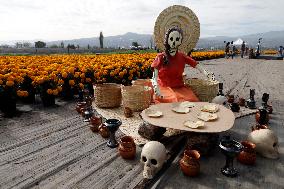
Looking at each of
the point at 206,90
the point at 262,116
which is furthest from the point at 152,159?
the point at 206,90

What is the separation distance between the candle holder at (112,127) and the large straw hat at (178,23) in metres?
2.90

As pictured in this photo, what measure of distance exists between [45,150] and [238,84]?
26.3 ft

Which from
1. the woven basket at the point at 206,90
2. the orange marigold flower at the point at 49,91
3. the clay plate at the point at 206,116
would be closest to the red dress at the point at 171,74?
the woven basket at the point at 206,90

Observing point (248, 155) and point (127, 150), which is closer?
point (248, 155)

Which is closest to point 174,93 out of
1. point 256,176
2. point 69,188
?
point 256,176

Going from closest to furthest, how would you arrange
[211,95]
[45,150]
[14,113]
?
[45,150], [14,113], [211,95]

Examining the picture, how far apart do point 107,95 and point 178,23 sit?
2.45 meters

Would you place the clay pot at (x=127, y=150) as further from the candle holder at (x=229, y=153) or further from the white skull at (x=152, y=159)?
the candle holder at (x=229, y=153)

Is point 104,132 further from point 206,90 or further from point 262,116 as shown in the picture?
point 262,116

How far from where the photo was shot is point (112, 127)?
154 inches

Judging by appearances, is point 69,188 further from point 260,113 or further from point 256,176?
point 260,113

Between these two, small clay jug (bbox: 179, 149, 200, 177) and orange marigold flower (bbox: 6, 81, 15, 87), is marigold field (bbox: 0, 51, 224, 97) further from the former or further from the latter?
Answer: small clay jug (bbox: 179, 149, 200, 177)

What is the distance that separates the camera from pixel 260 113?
16.3ft

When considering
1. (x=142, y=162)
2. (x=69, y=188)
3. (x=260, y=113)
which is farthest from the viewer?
(x=260, y=113)
